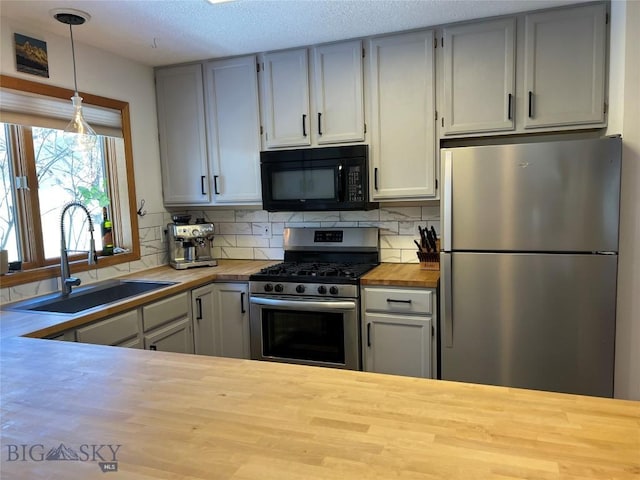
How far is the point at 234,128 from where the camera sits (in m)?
3.25

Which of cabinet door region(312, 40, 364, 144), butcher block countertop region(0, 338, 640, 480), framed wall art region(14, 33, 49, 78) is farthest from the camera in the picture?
cabinet door region(312, 40, 364, 144)

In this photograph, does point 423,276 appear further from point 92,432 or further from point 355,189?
point 92,432

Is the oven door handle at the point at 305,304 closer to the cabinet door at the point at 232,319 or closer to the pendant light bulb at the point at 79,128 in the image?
the cabinet door at the point at 232,319

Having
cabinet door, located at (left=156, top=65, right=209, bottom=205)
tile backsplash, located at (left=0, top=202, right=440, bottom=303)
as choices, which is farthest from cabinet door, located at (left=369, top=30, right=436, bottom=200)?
cabinet door, located at (left=156, top=65, right=209, bottom=205)

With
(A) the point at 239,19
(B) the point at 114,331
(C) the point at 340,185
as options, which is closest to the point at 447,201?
(C) the point at 340,185

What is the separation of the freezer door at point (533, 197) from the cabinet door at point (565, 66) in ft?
1.43

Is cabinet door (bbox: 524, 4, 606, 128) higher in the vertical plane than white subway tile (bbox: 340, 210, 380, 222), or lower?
higher

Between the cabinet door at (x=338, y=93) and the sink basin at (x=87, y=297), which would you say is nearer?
the sink basin at (x=87, y=297)

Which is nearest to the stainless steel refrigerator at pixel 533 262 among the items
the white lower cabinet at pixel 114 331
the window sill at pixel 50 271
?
the white lower cabinet at pixel 114 331

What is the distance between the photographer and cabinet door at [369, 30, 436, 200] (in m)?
2.78

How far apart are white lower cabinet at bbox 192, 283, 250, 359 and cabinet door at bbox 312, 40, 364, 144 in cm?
119

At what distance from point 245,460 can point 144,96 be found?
3.08 meters

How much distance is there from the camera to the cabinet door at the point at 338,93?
292 centimetres

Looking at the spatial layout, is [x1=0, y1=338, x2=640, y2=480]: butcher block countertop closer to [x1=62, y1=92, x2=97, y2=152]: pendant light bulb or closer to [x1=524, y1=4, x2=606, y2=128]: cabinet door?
[x1=62, y1=92, x2=97, y2=152]: pendant light bulb
